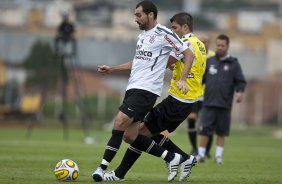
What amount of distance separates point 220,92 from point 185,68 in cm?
584

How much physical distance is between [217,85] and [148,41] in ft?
19.3

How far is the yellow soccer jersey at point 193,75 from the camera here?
13.3m

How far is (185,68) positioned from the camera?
1245 centimetres

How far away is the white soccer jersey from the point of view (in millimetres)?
12462

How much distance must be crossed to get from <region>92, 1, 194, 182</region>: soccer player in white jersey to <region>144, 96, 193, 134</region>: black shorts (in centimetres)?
45

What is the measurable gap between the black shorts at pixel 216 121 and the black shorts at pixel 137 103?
19.2 ft

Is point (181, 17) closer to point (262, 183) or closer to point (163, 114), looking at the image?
point (163, 114)

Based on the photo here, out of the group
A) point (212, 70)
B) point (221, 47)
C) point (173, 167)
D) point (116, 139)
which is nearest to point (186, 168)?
point (173, 167)

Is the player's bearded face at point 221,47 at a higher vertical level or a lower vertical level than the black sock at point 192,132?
higher

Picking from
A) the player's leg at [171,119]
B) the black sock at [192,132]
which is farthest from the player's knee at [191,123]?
the player's leg at [171,119]

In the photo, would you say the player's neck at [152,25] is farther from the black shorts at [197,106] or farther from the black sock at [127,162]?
the black shorts at [197,106]

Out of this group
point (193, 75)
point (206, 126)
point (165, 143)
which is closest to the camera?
point (165, 143)

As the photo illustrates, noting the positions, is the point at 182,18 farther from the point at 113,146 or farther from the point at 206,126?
the point at 206,126

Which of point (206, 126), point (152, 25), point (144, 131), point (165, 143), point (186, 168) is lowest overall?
point (206, 126)
